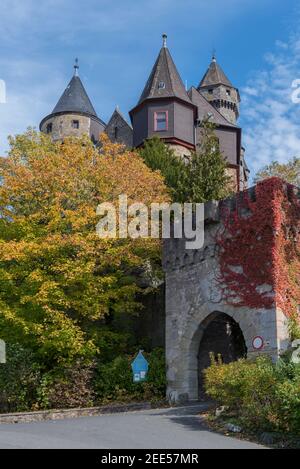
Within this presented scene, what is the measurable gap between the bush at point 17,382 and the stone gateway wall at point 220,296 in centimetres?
441

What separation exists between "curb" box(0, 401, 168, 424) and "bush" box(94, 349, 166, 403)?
3.47ft

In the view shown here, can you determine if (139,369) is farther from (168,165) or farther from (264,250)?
(168,165)

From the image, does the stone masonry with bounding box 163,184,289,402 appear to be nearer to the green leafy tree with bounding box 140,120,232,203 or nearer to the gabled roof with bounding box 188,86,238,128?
the green leafy tree with bounding box 140,120,232,203

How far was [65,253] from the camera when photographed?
1998 centimetres

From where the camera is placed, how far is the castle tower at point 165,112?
133 ft

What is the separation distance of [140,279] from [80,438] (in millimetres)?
11822

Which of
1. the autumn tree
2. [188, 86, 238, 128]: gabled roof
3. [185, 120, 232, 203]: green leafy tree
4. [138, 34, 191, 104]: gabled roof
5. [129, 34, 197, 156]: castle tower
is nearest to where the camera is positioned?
the autumn tree

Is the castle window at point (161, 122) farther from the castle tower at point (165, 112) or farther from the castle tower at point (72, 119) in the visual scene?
the castle tower at point (72, 119)

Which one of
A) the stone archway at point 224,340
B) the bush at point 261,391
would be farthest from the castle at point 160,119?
the bush at point 261,391

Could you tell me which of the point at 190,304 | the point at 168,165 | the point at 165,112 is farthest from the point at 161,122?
the point at 190,304

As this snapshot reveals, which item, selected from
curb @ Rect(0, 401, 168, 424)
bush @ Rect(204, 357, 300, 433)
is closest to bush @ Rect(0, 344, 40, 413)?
curb @ Rect(0, 401, 168, 424)

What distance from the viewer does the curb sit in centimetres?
1636
